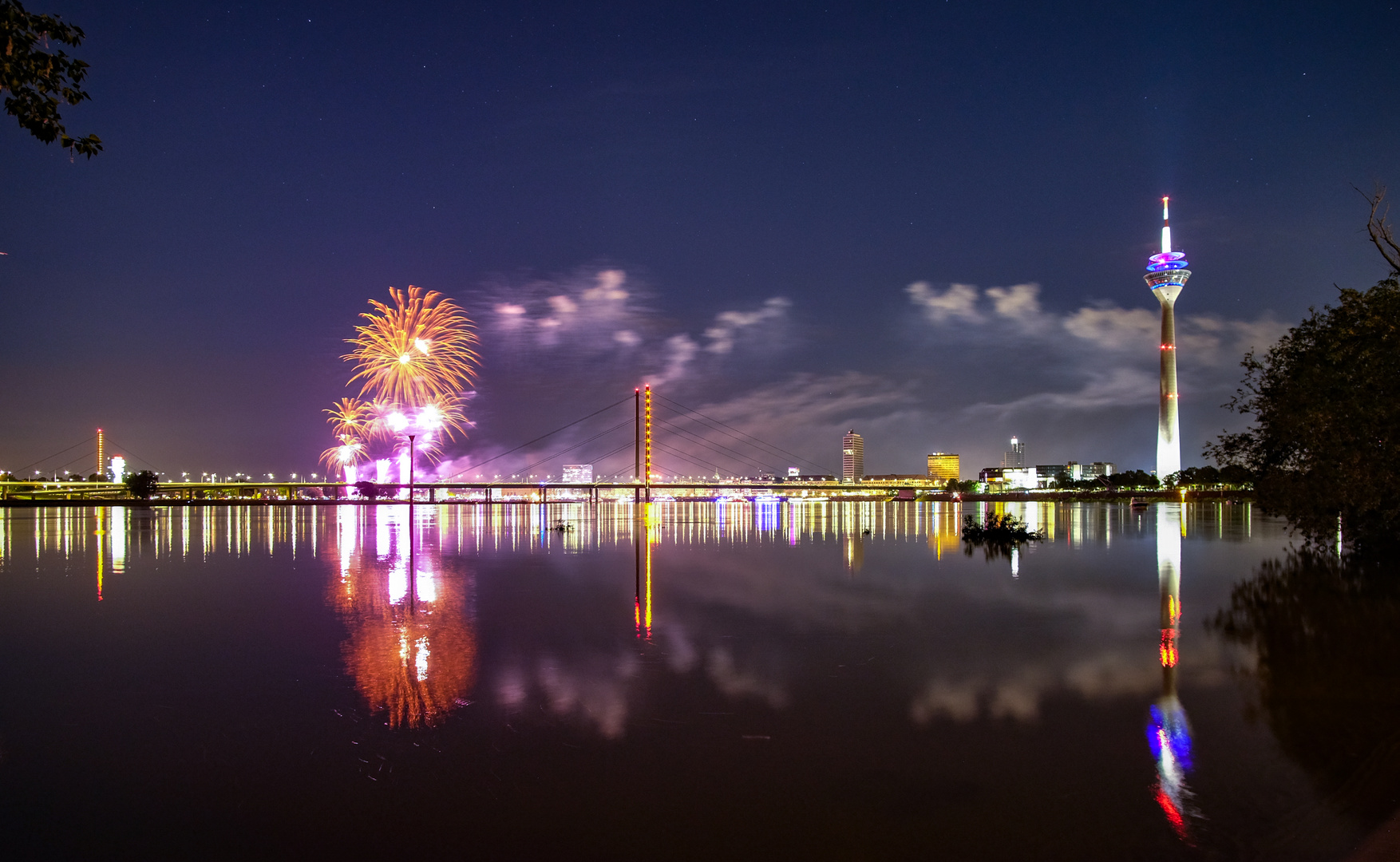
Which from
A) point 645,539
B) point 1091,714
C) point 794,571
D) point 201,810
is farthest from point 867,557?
point 201,810

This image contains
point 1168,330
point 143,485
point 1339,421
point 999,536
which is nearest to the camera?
point 1339,421

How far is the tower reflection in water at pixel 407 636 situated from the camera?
8570 millimetres

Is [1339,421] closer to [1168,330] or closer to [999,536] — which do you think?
→ [999,536]

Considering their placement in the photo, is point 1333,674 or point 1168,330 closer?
point 1333,674

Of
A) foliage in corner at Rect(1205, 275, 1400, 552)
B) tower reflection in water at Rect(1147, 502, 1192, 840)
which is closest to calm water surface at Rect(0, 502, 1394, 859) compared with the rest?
tower reflection in water at Rect(1147, 502, 1192, 840)

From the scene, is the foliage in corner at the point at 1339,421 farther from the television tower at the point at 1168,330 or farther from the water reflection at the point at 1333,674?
the television tower at the point at 1168,330

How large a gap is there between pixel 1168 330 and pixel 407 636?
18137 centimetres

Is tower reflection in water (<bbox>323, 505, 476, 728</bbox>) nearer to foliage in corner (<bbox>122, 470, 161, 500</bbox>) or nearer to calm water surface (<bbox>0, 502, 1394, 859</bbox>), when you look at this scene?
calm water surface (<bbox>0, 502, 1394, 859</bbox>)

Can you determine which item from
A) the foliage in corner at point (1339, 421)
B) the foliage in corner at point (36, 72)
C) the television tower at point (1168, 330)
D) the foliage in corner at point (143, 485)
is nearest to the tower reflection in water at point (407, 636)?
the foliage in corner at point (36, 72)

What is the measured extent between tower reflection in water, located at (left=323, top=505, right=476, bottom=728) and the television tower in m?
172

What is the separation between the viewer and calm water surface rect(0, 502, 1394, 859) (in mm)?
5441

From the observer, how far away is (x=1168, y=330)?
16388 cm

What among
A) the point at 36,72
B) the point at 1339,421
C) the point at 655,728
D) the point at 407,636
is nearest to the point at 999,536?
the point at 1339,421

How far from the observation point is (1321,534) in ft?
68.1
